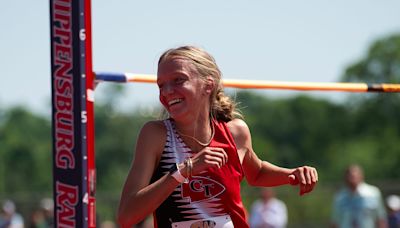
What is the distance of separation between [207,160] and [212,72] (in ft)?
2.05

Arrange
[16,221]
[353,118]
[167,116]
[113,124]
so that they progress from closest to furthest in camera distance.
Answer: [167,116], [16,221], [353,118], [113,124]

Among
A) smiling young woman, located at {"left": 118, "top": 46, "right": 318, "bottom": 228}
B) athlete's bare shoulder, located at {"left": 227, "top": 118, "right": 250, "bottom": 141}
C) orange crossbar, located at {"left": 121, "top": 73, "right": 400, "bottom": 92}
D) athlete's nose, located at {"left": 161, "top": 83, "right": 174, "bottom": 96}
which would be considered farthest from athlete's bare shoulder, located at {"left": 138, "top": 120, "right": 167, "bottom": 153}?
orange crossbar, located at {"left": 121, "top": 73, "right": 400, "bottom": 92}

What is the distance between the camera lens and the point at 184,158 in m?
5.02

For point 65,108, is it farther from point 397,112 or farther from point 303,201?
point 397,112

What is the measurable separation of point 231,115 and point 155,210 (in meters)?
0.68

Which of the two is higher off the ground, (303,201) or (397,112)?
(303,201)

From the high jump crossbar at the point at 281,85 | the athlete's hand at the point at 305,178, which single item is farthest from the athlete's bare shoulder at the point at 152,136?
the high jump crossbar at the point at 281,85

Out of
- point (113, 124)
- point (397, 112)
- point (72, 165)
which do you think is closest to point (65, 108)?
point (72, 165)

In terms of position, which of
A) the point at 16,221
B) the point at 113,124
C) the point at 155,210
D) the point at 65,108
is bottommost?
the point at 113,124

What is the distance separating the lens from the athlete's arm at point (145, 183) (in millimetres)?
4758

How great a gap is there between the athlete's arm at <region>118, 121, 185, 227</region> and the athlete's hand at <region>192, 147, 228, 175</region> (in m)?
0.12

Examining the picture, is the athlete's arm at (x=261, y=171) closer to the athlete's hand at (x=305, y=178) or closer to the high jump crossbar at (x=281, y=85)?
the athlete's hand at (x=305, y=178)

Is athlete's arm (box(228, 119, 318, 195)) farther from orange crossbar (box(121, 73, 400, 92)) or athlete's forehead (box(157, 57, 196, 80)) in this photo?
orange crossbar (box(121, 73, 400, 92))

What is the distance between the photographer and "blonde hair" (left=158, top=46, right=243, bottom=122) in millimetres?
5074
